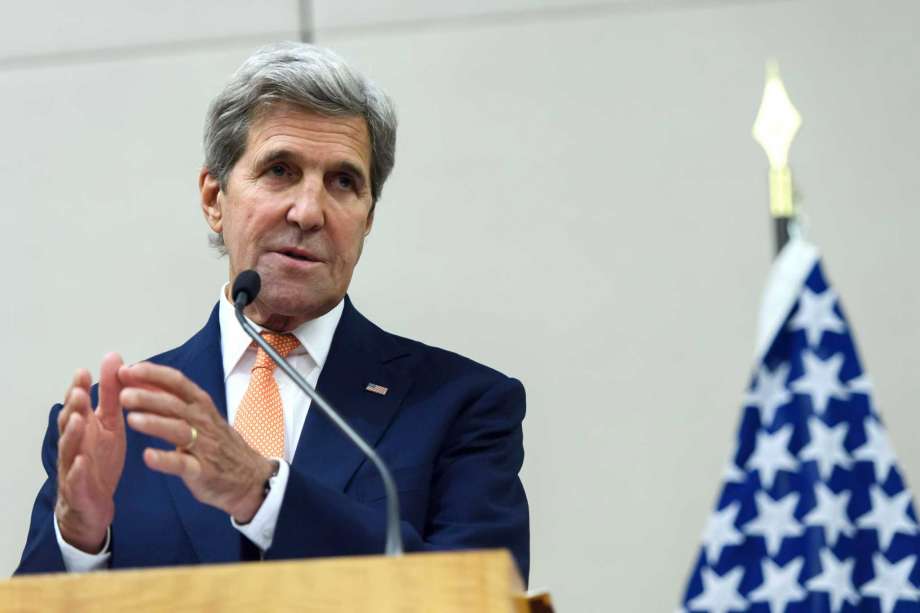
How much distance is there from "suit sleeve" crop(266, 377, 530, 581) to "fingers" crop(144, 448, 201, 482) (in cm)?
15

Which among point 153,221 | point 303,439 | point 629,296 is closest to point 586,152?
point 629,296

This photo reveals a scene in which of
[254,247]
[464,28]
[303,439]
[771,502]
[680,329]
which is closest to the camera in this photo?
[771,502]

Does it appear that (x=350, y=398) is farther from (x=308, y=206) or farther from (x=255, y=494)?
(x=255, y=494)

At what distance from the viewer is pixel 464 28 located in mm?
3629

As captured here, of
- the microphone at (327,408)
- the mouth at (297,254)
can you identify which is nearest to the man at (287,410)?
the mouth at (297,254)

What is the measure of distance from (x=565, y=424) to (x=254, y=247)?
39.4 inches

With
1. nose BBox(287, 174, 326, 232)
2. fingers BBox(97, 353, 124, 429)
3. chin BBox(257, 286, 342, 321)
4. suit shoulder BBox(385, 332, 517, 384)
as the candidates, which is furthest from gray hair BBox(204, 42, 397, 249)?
fingers BBox(97, 353, 124, 429)

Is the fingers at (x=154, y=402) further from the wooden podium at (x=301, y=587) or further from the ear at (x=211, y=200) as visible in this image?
the ear at (x=211, y=200)

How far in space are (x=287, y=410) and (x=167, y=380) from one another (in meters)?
0.59

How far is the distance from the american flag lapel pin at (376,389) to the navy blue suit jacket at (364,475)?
1 centimetres

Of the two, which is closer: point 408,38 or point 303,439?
point 303,439

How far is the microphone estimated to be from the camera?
1.81 metres

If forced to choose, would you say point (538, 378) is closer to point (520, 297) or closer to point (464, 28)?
point (520, 297)

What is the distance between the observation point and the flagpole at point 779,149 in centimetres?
182
